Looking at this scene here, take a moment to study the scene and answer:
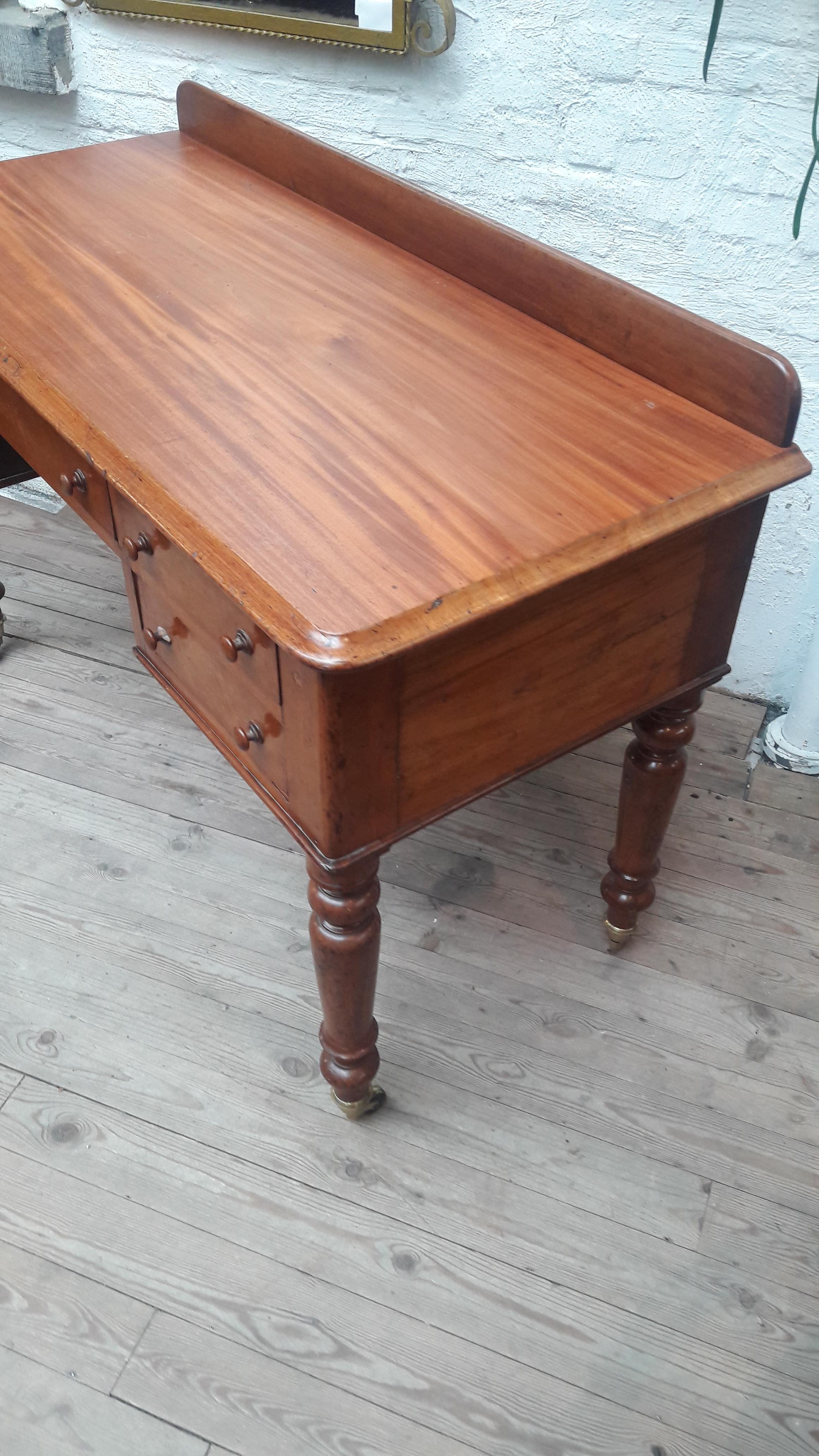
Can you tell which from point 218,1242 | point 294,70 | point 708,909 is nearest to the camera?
point 218,1242

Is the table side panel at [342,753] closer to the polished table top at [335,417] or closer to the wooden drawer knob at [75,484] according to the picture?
A: the polished table top at [335,417]

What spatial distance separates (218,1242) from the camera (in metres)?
1.50

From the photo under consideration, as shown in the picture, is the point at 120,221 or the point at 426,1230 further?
the point at 120,221

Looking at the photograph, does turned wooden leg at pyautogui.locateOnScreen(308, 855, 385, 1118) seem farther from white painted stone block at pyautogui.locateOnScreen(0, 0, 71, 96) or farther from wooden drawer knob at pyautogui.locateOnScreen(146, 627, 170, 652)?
white painted stone block at pyautogui.locateOnScreen(0, 0, 71, 96)

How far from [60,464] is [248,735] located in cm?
47

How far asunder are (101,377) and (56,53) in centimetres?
139

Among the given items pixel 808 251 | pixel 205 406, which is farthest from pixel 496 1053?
pixel 808 251

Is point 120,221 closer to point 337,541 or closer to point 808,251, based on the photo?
point 337,541

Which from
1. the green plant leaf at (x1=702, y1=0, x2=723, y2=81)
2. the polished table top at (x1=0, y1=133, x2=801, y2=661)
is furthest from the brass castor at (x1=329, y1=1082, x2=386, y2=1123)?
the green plant leaf at (x1=702, y1=0, x2=723, y2=81)

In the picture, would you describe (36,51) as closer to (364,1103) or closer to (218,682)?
(218,682)

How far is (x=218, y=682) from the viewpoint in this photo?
132 centimetres

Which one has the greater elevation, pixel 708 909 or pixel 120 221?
pixel 120 221

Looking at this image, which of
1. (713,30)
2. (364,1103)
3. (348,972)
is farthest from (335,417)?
(364,1103)

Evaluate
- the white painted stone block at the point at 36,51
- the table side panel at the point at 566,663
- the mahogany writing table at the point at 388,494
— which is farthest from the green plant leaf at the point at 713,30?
the white painted stone block at the point at 36,51
